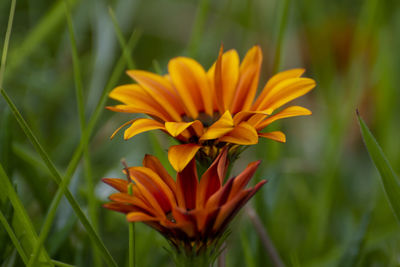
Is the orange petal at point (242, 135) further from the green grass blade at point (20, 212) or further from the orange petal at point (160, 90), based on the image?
the green grass blade at point (20, 212)

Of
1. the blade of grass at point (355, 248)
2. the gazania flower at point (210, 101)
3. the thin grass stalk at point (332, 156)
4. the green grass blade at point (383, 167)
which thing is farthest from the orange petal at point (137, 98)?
the thin grass stalk at point (332, 156)

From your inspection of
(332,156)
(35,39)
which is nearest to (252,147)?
(332,156)

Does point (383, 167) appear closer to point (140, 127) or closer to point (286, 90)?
point (286, 90)

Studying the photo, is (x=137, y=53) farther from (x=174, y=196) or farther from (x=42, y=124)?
(x=174, y=196)

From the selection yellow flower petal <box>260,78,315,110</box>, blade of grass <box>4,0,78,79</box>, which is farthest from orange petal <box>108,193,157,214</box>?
blade of grass <box>4,0,78,79</box>

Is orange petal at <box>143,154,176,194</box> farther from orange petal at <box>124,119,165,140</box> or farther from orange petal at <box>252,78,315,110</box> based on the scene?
orange petal at <box>252,78,315,110</box>

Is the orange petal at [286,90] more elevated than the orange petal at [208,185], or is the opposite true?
the orange petal at [286,90]
